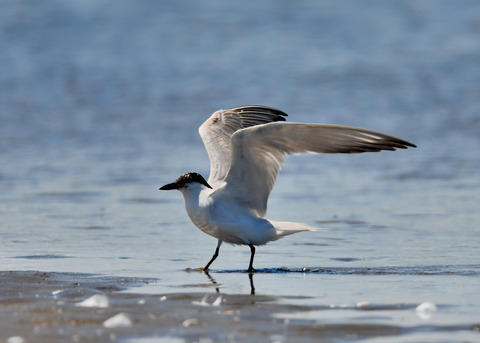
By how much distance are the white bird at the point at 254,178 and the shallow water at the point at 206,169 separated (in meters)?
0.34

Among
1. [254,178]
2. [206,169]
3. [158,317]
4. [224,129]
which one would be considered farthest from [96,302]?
[206,169]

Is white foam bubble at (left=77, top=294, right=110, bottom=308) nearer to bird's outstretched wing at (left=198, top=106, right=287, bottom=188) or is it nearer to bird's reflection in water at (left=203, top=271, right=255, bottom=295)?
bird's reflection in water at (left=203, top=271, right=255, bottom=295)

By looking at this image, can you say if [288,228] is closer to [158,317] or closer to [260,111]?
[260,111]

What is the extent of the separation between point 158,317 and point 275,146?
8.12 ft

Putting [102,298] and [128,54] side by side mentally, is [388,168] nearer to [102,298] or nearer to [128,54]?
[102,298]

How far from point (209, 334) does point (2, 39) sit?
69.6 ft

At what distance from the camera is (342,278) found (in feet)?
21.9

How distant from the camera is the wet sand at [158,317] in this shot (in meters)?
4.74

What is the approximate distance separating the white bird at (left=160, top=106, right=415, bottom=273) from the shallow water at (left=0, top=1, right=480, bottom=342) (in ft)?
1.10

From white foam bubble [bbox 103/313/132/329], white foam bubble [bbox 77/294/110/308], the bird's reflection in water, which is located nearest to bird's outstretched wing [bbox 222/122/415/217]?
the bird's reflection in water

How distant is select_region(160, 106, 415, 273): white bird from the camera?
277 inches

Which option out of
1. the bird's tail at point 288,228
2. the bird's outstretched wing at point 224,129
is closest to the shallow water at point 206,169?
the bird's tail at point 288,228

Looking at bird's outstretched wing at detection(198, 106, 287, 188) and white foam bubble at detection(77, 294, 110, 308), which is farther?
bird's outstretched wing at detection(198, 106, 287, 188)

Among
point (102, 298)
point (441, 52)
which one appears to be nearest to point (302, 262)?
point (102, 298)
